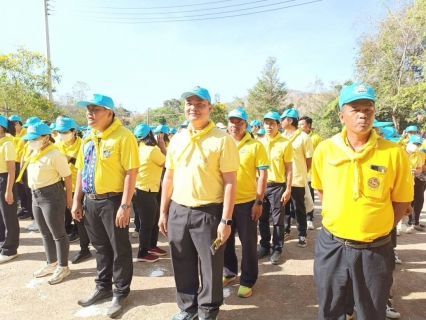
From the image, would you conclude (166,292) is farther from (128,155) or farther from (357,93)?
(357,93)

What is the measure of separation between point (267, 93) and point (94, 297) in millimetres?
38356

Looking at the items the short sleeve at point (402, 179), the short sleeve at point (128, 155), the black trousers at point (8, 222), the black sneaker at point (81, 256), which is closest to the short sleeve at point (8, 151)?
the black trousers at point (8, 222)

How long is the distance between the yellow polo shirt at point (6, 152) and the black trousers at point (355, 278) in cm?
433

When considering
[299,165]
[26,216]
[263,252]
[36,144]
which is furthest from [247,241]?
[26,216]

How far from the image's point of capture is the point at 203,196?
2.45 metres

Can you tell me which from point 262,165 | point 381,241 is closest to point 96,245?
point 262,165

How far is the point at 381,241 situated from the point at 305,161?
10.5 feet

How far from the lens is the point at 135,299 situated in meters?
3.18

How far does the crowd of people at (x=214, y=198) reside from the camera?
1.89 meters

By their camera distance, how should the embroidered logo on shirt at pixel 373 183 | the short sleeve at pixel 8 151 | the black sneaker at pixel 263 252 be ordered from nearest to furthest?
the embroidered logo on shirt at pixel 373 183 < the short sleeve at pixel 8 151 < the black sneaker at pixel 263 252

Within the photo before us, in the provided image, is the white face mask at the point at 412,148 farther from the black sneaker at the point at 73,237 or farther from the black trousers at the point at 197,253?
the black sneaker at the point at 73,237

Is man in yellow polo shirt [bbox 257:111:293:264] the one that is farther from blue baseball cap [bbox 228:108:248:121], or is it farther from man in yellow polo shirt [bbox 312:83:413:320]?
man in yellow polo shirt [bbox 312:83:413:320]

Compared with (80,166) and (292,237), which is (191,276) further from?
(292,237)

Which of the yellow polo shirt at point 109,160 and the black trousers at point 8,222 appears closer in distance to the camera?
the yellow polo shirt at point 109,160
